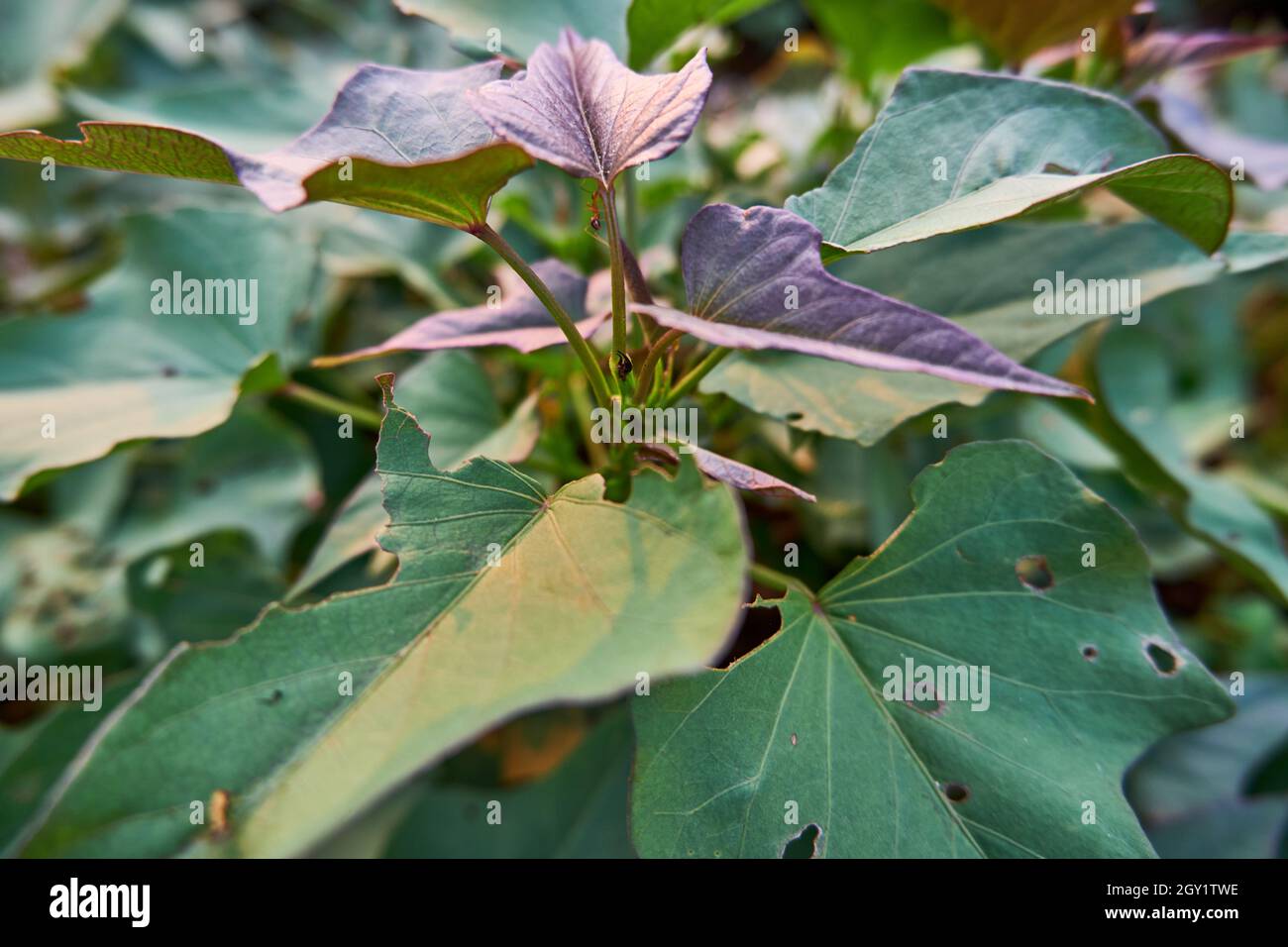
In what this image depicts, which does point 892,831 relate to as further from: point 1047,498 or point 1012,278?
point 1012,278

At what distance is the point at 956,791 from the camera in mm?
407

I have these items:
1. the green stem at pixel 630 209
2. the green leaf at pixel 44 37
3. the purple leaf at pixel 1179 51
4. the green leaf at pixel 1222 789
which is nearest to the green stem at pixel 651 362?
the green stem at pixel 630 209

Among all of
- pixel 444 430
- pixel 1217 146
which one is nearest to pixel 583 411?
pixel 444 430

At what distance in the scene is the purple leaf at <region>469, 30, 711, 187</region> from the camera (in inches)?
13.5

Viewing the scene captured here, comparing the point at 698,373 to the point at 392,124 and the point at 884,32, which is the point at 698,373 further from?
the point at 884,32

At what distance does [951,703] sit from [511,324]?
0.32 meters

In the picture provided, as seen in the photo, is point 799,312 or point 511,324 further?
point 511,324

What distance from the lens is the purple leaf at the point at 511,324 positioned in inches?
16.6

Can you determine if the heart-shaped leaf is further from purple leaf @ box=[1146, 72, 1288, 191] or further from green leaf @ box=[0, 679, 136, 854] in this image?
purple leaf @ box=[1146, 72, 1288, 191]

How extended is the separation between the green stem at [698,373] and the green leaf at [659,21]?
248 mm

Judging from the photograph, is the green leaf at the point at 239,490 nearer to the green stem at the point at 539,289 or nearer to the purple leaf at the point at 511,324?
the purple leaf at the point at 511,324

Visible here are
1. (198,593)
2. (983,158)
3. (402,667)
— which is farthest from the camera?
(198,593)

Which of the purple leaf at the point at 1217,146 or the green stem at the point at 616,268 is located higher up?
the purple leaf at the point at 1217,146

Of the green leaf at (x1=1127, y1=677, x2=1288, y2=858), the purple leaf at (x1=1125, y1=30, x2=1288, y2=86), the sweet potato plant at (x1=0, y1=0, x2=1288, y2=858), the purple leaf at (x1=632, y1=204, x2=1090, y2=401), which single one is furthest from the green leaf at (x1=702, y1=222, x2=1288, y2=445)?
the green leaf at (x1=1127, y1=677, x2=1288, y2=858)
